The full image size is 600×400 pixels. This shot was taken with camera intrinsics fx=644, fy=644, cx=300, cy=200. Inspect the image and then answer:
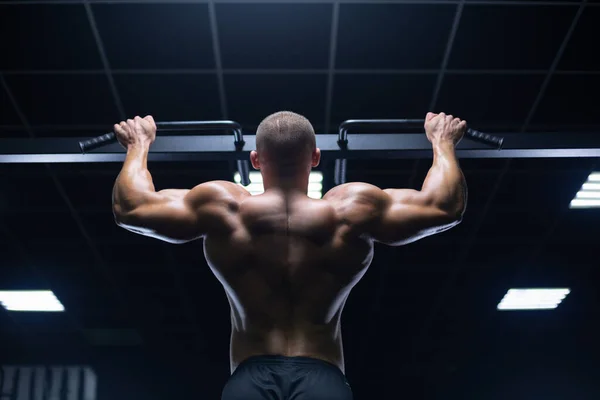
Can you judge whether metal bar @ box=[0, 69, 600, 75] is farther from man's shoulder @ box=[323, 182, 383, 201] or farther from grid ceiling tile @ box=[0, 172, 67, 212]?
man's shoulder @ box=[323, 182, 383, 201]

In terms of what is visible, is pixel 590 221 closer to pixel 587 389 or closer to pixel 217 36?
pixel 587 389

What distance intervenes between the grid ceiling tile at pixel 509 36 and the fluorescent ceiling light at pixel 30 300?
17.2 feet

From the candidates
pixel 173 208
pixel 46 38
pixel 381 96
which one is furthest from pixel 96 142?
pixel 381 96

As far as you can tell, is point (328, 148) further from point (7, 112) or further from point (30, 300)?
point (30, 300)

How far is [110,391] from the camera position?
7.91 meters

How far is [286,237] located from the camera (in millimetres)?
1626

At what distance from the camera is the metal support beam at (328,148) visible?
2.13 meters

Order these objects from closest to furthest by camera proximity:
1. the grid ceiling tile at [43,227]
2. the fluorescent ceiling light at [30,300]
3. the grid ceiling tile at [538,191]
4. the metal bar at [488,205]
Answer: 1. the metal bar at [488,205]
2. the grid ceiling tile at [538,191]
3. the grid ceiling tile at [43,227]
4. the fluorescent ceiling light at [30,300]

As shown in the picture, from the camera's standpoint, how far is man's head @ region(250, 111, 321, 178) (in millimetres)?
1719

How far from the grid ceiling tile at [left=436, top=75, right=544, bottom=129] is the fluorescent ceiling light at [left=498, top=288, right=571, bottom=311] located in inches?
130

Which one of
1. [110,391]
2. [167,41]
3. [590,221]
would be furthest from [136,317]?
[590,221]

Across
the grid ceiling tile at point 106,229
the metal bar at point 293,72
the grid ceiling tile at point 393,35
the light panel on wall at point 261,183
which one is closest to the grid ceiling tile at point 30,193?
the grid ceiling tile at point 106,229

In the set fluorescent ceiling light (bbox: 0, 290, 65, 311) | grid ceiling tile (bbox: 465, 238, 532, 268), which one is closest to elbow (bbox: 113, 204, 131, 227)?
grid ceiling tile (bbox: 465, 238, 532, 268)

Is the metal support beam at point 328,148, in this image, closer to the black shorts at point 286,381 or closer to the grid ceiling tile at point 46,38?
the black shorts at point 286,381
